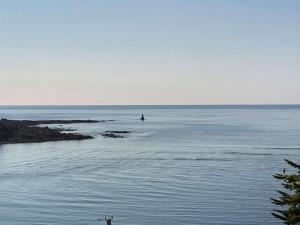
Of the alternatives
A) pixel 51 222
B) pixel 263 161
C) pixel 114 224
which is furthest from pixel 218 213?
pixel 263 161

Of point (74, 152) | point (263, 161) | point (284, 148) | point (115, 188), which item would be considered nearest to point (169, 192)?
point (115, 188)

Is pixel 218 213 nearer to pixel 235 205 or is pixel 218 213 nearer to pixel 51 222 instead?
pixel 235 205

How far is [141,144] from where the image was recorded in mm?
89938

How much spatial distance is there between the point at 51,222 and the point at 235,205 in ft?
41.6

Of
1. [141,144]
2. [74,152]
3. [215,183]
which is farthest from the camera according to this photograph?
[141,144]

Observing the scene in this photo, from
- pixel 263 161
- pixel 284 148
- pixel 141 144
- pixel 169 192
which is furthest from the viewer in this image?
pixel 141 144

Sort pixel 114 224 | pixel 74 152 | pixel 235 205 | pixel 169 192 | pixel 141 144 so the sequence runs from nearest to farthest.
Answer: pixel 114 224
pixel 235 205
pixel 169 192
pixel 74 152
pixel 141 144

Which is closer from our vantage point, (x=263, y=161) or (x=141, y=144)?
(x=263, y=161)

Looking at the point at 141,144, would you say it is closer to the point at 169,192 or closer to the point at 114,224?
the point at 169,192

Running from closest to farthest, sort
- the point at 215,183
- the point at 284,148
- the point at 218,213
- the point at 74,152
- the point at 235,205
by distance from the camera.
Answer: the point at 218,213, the point at 235,205, the point at 215,183, the point at 74,152, the point at 284,148

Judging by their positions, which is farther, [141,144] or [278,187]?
[141,144]

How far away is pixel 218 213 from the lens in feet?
116

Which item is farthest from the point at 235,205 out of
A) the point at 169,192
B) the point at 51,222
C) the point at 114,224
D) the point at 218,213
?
the point at 51,222

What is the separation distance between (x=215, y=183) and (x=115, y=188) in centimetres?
867
